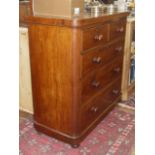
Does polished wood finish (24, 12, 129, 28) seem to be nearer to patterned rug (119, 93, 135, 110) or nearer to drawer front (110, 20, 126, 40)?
drawer front (110, 20, 126, 40)

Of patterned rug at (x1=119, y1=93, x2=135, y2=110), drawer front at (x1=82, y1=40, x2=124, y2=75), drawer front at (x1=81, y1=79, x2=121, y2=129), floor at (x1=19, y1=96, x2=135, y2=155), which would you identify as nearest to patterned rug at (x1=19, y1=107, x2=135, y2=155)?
floor at (x1=19, y1=96, x2=135, y2=155)

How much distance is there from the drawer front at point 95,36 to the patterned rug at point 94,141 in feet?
2.55

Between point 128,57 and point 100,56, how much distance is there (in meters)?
0.70

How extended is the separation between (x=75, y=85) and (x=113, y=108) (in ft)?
2.99

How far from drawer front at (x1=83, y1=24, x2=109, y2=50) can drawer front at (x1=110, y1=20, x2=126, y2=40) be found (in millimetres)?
106

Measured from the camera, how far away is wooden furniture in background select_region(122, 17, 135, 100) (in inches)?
90.7

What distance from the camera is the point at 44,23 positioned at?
1.59 m

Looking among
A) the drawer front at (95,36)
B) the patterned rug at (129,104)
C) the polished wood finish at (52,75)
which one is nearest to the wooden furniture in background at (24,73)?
the polished wood finish at (52,75)

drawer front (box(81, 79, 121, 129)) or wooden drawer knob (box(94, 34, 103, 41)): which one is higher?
wooden drawer knob (box(94, 34, 103, 41))

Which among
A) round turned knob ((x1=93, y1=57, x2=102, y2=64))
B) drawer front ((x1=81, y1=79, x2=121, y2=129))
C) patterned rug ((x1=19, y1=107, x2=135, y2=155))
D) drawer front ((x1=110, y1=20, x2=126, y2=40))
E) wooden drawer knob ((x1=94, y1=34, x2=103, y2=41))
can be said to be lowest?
patterned rug ((x1=19, y1=107, x2=135, y2=155))

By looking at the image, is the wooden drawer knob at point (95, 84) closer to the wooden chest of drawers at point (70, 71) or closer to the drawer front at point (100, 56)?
the wooden chest of drawers at point (70, 71)

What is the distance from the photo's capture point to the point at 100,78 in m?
1.93
